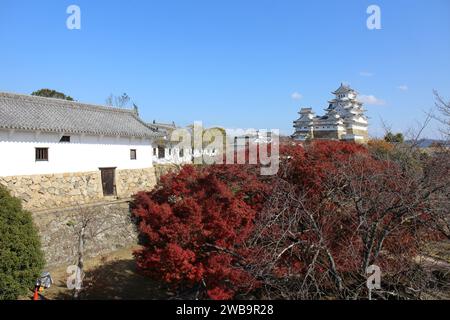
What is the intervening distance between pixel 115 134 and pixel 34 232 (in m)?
8.16

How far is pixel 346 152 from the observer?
1203 centimetres

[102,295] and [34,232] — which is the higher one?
[34,232]

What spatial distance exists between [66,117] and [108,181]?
12.2 ft

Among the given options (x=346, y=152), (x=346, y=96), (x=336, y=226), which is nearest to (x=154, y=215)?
(x=336, y=226)

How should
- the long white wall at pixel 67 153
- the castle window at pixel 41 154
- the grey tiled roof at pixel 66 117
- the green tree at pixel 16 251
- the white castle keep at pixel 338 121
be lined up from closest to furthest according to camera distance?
the green tree at pixel 16 251, the long white wall at pixel 67 153, the grey tiled roof at pixel 66 117, the castle window at pixel 41 154, the white castle keep at pixel 338 121

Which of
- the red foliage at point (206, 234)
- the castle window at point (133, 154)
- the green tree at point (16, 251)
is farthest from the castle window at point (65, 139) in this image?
the red foliage at point (206, 234)

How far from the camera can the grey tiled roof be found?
1480cm

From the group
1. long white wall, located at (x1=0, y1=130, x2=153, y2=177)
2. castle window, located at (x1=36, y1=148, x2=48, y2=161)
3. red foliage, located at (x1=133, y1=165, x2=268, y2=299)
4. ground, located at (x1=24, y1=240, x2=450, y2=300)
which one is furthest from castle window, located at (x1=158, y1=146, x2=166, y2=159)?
red foliage, located at (x1=133, y1=165, x2=268, y2=299)

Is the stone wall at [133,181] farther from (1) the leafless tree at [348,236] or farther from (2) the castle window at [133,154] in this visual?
(1) the leafless tree at [348,236]

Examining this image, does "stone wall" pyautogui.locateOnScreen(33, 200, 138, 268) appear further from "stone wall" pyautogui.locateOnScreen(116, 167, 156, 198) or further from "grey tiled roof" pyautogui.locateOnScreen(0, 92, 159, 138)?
"grey tiled roof" pyautogui.locateOnScreen(0, 92, 159, 138)

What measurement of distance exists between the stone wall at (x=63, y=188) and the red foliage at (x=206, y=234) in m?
7.04

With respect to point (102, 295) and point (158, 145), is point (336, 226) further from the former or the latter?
point (158, 145)

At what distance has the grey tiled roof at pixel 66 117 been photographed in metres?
14.8
